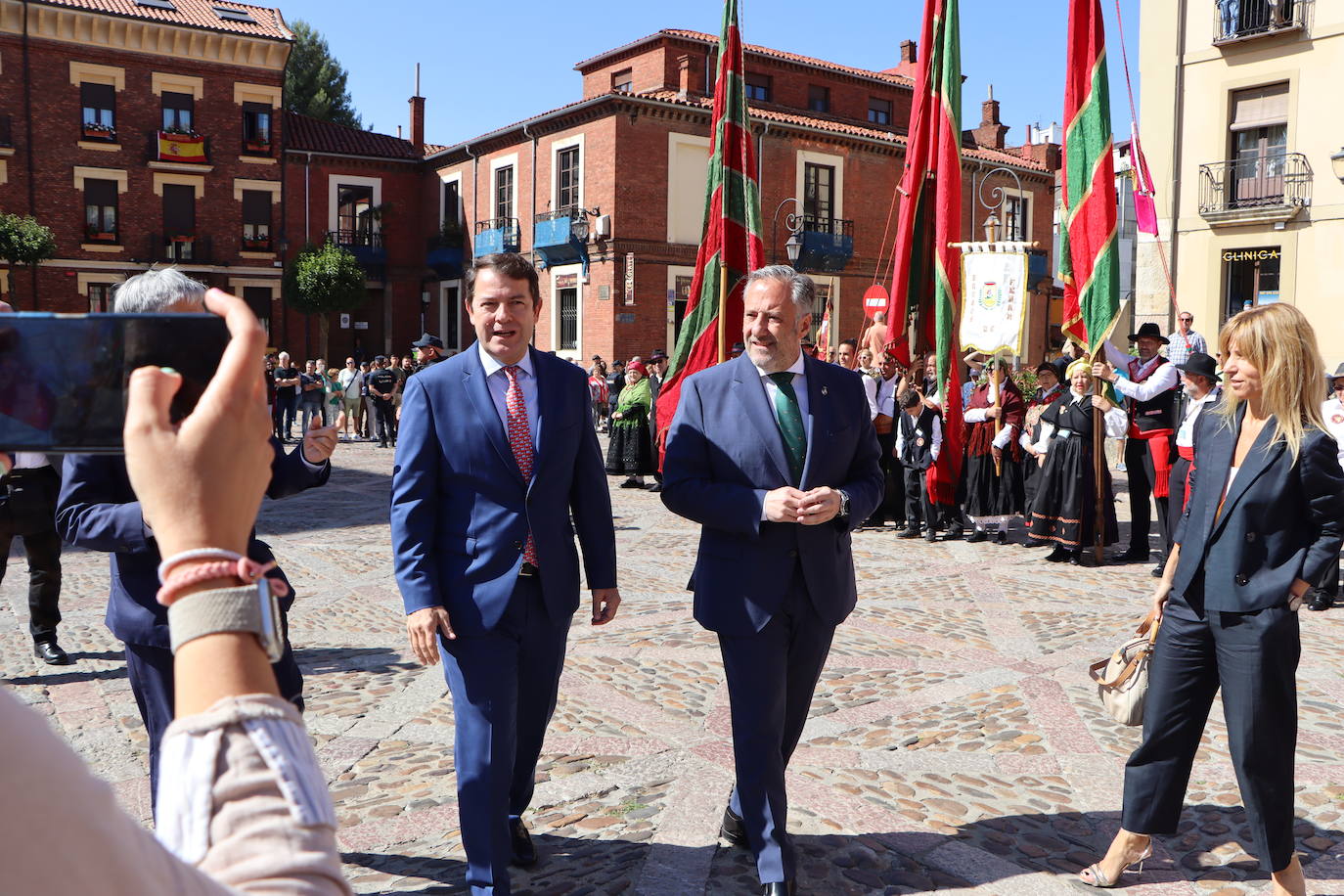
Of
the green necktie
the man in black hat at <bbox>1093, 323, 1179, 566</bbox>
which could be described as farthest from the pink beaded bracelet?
the man in black hat at <bbox>1093, 323, 1179, 566</bbox>

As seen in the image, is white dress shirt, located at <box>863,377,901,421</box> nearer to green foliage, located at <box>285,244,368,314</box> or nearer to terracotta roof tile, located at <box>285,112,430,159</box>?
green foliage, located at <box>285,244,368,314</box>

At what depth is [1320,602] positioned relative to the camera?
25.9 ft

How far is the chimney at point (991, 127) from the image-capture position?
4003cm

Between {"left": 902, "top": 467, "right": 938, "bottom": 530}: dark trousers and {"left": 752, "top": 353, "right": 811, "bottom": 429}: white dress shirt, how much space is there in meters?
7.54

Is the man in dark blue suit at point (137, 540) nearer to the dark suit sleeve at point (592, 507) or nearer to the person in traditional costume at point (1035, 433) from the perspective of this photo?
the dark suit sleeve at point (592, 507)

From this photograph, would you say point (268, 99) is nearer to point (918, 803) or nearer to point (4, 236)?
point (4, 236)

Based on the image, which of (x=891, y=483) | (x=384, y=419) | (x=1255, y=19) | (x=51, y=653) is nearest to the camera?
(x=51, y=653)

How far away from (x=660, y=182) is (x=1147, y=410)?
20.8 m

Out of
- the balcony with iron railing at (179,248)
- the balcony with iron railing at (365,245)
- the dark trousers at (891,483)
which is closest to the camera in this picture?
the dark trousers at (891,483)

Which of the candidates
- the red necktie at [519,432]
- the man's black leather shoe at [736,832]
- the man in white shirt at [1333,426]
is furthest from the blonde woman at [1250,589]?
the man in white shirt at [1333,426]

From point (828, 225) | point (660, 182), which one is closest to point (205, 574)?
point (660, 182)

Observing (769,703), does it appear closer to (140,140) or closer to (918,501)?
(918,501)

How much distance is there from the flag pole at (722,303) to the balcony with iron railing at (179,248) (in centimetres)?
2687

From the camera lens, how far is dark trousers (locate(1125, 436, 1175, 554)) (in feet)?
32.5
